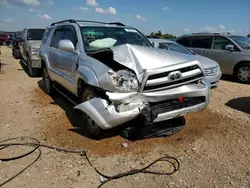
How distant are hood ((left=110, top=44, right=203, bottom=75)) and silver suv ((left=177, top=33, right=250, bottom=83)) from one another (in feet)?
20.0

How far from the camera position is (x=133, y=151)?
3.59 meters

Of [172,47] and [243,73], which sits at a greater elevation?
[172,47]

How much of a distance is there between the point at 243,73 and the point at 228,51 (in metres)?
1.00

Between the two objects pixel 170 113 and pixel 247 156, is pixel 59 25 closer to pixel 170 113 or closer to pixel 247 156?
pixel 170 113

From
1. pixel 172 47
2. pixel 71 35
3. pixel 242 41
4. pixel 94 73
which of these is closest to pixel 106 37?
pixel 71 35

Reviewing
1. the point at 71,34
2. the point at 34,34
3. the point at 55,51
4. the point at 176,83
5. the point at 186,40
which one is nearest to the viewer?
the point at 176,83

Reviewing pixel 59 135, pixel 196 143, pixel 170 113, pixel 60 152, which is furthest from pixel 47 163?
pixel 196 143

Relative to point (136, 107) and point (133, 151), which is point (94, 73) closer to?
point (136, 107)

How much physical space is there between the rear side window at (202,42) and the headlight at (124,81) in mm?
7533

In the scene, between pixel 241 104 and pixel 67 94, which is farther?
pixel 241 104

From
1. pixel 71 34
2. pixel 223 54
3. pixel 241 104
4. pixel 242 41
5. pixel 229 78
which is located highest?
pixel 71 34

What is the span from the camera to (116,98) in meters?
3.22

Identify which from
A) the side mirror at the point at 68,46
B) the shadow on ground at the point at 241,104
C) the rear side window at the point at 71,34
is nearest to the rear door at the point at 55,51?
the rear side window at the point at 71,34

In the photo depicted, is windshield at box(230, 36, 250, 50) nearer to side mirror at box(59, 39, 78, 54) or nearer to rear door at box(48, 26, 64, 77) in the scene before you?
rear door at box(48, 26, 64, 77)
